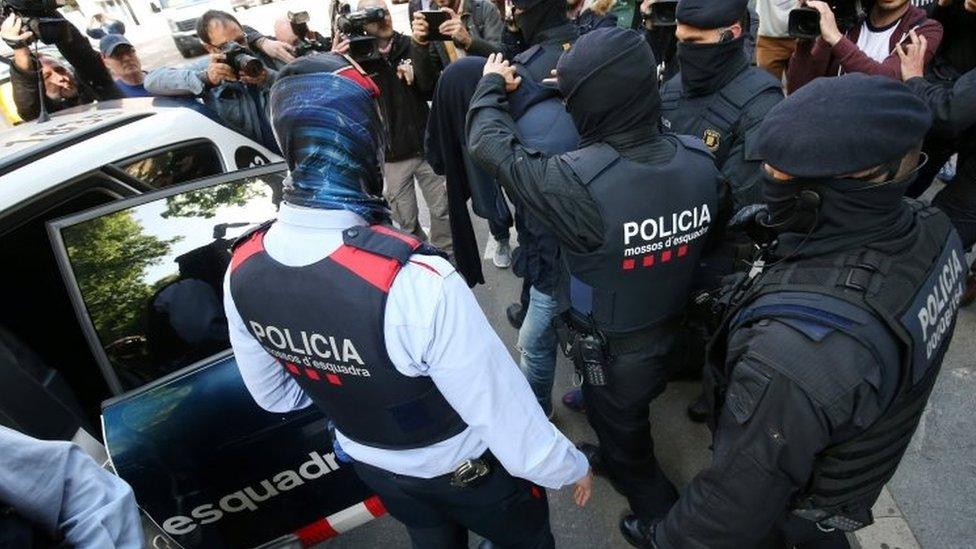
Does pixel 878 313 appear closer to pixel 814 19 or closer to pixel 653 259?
pixel 653 259

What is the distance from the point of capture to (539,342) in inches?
94.5

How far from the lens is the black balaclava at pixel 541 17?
229 centimetres

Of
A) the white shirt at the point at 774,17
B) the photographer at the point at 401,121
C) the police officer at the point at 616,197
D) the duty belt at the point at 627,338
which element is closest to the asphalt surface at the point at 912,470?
the police officer at the point at 616,197

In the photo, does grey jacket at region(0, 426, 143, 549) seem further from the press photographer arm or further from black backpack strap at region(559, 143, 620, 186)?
the press photographer arm

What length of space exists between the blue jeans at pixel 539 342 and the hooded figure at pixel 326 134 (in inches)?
46.8

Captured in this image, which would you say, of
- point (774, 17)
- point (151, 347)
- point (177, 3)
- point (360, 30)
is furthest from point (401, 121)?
point (177, 3)

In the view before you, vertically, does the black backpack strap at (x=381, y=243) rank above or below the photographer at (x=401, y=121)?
above

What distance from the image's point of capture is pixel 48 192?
205 centimetres

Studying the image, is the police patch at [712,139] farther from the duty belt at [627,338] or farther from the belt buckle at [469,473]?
the belt buckle at [469,473]

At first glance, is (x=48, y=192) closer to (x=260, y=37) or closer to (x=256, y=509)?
(x=256, y=509)

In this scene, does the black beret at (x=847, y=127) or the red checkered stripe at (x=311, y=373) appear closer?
the black beret at (x=847, y=127)

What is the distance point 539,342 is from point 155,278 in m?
1.53

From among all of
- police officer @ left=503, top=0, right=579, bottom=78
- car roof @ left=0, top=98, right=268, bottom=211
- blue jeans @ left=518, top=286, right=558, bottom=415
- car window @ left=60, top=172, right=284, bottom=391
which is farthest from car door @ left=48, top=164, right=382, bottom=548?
police officer @ left=503, top=0, right=579, bottom=78

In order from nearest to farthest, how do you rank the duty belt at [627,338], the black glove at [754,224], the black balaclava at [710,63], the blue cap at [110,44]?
the black glove at [754,224] → the duty belt at [627,338] → the black balaclava at [710,63] → the blue cap at [110,44]
